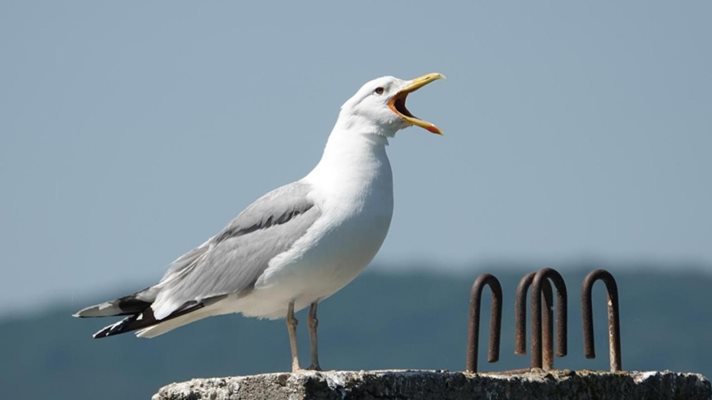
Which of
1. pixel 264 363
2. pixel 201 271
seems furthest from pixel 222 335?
pixel 201 271

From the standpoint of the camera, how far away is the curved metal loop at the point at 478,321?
684 cm

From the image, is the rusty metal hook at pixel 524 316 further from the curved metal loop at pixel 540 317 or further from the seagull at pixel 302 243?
the seagull at pixel 302 243

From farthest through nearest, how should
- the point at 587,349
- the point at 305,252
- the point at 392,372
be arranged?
the point at 305,252 < the point at 587,349 < the point at 392,372

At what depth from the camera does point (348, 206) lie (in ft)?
25.9

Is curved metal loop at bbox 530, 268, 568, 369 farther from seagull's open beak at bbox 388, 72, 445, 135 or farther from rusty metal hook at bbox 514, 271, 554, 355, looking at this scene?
seagull's open beak at bbox 388, 72, 445, 135

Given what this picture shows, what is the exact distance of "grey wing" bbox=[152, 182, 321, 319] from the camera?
8117 mm

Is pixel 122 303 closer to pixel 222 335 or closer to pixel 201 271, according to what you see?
pixel 201 271

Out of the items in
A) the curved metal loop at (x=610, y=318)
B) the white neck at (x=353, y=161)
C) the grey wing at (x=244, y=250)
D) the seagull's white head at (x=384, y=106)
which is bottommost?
the curved metal loop at (x=610, y=318)

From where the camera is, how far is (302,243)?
791 cm

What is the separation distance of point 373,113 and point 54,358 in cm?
18931

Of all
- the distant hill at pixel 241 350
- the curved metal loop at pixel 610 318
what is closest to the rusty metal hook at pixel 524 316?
the curved metal loop at pixel 610 318

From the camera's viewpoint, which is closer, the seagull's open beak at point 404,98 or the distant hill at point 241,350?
the seagull's open beak at point 404,98

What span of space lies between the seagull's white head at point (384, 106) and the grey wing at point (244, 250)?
50 cm

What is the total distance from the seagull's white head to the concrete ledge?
1998 millimetres
